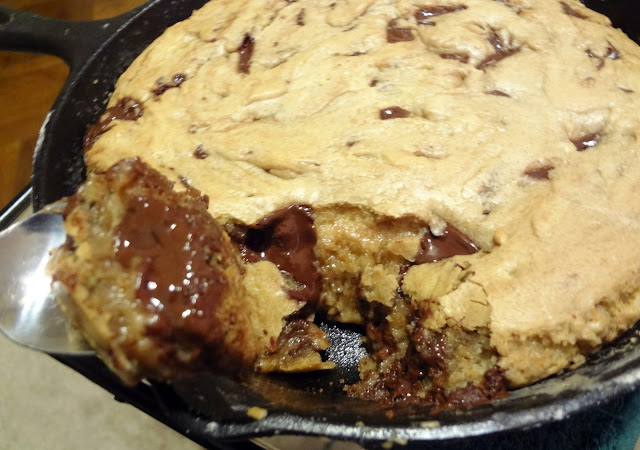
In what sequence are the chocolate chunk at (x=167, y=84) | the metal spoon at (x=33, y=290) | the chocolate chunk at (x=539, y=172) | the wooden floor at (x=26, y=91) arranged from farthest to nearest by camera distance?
the wooden floor at (x=26, y=91) < the chocolate chunk at (x=167, y=84) < the chocolate chunk at (x=539, y=172) < the metal spoon at (x=33, y=290)

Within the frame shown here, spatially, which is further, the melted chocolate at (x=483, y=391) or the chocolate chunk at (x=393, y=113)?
the chocolate chunk at (x=393, y=113)

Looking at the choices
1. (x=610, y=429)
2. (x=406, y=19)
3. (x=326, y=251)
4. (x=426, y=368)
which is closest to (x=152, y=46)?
(x=406, y=19)

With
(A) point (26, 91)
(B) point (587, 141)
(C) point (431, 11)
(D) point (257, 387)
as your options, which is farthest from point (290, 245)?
(A) point (26, 91)

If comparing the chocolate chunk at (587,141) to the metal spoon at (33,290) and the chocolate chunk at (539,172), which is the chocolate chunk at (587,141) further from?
the metal spoon at (33,290)

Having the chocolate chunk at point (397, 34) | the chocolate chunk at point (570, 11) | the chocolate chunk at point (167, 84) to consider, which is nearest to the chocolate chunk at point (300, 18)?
the chocolate chunk at point (397, 34)

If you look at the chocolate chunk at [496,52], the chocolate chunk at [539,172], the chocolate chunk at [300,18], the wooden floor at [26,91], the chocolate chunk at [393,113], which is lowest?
the wooden floor at [26,91]

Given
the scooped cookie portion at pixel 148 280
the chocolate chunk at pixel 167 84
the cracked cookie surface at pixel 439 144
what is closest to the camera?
the scooped cookie portion at pixel 148 280

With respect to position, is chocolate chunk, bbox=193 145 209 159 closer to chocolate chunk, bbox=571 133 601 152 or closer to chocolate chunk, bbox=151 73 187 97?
chocolate chunk, bbox=151 73 187 97

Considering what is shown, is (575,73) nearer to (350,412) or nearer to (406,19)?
(406,19)

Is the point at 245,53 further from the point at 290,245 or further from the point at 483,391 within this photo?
the point at 483,391
